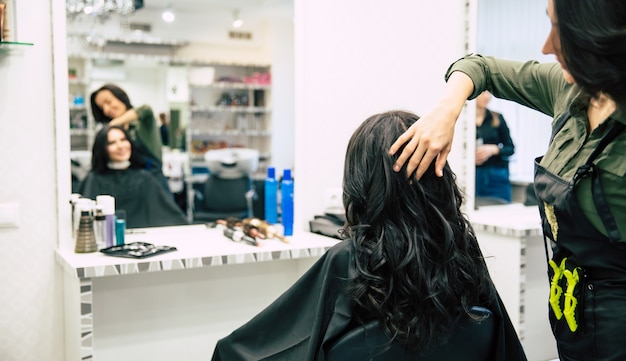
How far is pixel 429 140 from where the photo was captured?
3.74 feet

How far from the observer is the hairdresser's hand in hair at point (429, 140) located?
3.75 feet

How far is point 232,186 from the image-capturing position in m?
2.98

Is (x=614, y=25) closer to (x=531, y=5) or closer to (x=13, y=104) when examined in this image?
(x=13, y=104)

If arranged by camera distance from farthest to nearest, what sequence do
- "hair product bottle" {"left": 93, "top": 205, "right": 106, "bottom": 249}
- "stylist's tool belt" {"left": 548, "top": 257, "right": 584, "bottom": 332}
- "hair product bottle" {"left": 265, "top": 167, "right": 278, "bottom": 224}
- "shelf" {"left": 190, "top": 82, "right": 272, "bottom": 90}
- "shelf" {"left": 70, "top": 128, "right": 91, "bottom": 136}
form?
"shelf" {"left": 190, "top": 82, "right": 272, "bottom": 90} < "hair product bottle" {"left": 265, "top": 167, "right": 278, "bottom": 224} < "shelf" {"left": 70, "top": 128, "right": 91, "bottom": 136} < "hair product bottle" {"left": 93, "top": 205, "right": 106, "bottom": 249} < "stylist's tool belt" {"left": 548, "top": 257, "right": 584, "bottom": 332}

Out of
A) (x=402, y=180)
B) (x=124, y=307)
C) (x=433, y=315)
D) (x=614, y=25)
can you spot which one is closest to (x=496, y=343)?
(x=433, y=315)

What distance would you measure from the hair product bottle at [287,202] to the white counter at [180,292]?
5cm

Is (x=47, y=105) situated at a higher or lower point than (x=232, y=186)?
higher

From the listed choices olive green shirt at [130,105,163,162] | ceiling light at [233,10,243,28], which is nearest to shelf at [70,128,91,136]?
olive green shirt at [130,105,163,162]

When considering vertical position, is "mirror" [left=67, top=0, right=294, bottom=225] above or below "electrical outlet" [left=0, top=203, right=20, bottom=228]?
above

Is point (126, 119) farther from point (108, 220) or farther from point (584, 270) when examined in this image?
point (584, 270)

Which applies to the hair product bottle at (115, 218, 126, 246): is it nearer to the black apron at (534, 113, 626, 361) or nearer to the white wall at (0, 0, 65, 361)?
the white wall at (0, 0, 65, 361)

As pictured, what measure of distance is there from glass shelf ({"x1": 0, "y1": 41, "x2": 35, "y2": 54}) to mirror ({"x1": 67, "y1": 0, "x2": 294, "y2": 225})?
0.27 m

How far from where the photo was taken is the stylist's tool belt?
1166 mm

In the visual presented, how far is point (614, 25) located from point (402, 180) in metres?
0.50
